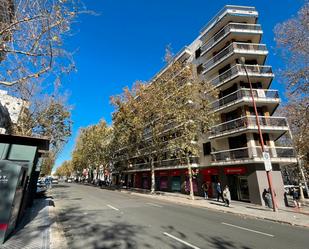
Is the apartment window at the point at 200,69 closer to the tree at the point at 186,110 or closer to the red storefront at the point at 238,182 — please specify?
the tree at the point at 186,110

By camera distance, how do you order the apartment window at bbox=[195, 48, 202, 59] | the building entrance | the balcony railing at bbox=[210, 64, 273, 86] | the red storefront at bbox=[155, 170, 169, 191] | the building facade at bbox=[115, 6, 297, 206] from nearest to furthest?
the building facade at bbox=[115, 6, 297, 206], the building entrance, the balcony railing at bbox=[210, 64, 273, 86], the apartment window at bbox=[195, 48, 202, 59], the red storefront at bbox=[155, 170, 169, 191]

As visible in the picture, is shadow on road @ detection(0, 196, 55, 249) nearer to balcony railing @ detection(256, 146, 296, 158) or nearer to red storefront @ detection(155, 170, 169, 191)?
balcony railing @ detection(256, 146, 296, 158)

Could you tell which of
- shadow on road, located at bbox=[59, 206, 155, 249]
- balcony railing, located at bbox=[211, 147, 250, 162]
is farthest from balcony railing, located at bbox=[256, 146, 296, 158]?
shadow on road, located at bbox=[59, 206, 155, 249]

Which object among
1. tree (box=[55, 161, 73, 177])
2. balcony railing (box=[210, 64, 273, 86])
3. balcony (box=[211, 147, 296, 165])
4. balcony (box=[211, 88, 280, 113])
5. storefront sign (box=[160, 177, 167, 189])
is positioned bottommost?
storefront sign (box=[160, 177, 167, 189])

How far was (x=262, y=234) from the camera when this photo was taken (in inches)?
335

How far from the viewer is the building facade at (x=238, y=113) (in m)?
21.3

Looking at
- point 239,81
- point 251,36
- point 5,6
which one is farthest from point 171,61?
point 5,6

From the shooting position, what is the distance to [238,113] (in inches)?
938

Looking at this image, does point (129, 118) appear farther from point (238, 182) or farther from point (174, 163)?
point (238, 182)

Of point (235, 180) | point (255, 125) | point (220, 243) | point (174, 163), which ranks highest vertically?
point (255, 125)

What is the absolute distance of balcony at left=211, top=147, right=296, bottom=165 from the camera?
20.6 metres

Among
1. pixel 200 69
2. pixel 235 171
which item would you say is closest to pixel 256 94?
pixel 235 171

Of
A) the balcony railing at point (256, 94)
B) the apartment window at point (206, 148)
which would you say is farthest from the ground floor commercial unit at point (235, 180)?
the balcony railing at point (256, 94)

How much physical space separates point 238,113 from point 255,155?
5.20 meters
